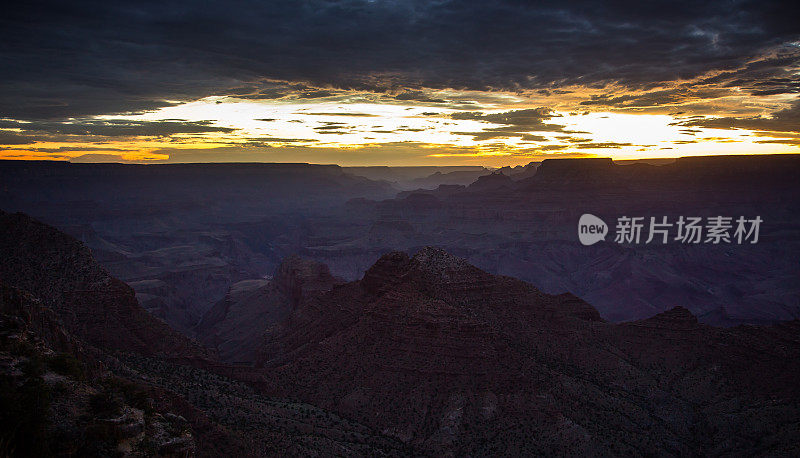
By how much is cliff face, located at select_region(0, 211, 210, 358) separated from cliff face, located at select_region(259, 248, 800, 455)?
12.0 meters

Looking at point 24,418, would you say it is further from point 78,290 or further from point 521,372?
point 521,372

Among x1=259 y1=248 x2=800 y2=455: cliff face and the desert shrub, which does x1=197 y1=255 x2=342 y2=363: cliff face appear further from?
the desert shrub

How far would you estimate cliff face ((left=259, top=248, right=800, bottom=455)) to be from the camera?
42125mm

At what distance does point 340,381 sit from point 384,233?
498 feet

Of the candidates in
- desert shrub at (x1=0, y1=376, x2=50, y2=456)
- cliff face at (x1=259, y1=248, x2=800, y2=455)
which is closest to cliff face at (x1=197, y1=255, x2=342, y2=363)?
cliff face at (x1=259, y1=248, x2=800, y2=455)

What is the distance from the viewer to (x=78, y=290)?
50438 millimetres

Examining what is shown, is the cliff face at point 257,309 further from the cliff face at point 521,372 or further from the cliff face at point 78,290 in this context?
the cliff face at point 521,372

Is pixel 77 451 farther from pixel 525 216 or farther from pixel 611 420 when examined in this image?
pixel 525 216

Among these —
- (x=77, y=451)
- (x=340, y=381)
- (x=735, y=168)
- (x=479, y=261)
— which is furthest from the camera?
(x=735, y=168)

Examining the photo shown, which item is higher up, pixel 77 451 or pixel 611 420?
pixel 77 451

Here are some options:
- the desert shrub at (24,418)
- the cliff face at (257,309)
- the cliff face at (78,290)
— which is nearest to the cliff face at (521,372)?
the cliff face at (78,290)

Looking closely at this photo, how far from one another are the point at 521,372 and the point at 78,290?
4278 centimetres

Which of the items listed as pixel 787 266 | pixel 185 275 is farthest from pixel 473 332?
pixel 787 266

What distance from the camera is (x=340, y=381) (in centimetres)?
4838
